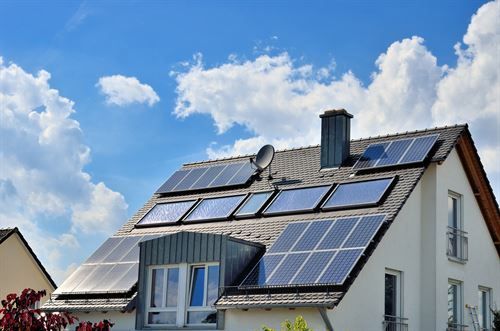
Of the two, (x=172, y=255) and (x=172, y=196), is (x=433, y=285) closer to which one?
(x=172, y=255)

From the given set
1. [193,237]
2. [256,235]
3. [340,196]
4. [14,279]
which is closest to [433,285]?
Answer: [340,196]

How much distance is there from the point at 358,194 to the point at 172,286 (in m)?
5.64

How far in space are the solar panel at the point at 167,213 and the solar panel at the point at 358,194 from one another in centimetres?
548

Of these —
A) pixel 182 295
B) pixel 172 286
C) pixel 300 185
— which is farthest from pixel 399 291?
pixel 172 286

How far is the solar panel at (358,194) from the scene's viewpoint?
21906 millimetres

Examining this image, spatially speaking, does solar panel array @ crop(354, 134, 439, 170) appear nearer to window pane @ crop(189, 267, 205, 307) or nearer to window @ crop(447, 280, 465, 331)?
window @ crop(447, 280, 465, 331)

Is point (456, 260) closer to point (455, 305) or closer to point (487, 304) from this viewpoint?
point (455, 305)

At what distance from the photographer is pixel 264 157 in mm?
26453

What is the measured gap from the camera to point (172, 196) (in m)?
28.1

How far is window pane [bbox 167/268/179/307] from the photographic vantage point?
2184 centimetres

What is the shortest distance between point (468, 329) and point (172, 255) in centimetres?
907

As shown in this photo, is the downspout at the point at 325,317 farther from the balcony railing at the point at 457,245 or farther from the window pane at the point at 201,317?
the balcony railing at the point at 457,245

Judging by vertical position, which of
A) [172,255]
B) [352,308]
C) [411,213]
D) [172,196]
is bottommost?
[352,308]

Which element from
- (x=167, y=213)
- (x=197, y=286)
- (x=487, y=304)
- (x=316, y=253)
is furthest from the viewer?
(x=167, y=213)
